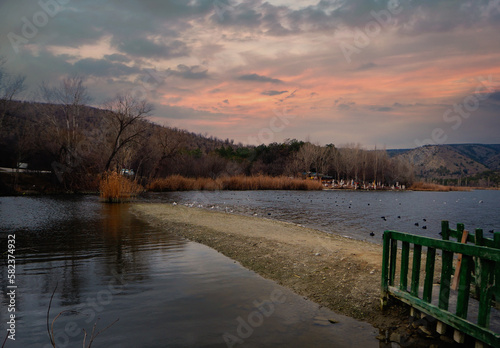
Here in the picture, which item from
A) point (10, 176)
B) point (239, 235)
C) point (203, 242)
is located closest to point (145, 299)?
point (203, 242)

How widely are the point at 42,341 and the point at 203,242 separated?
26.6 feet

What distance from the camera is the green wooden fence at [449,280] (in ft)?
14.1

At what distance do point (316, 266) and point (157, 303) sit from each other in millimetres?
4465

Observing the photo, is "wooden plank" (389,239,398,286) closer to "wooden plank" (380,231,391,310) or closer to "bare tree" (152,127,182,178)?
"wooden plank" (380,231,391,310)

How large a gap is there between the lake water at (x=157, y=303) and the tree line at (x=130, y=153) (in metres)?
35.0

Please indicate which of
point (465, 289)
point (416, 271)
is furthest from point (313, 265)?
point (465, 289)

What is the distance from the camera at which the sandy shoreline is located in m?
6.50

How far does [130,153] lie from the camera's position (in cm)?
4825

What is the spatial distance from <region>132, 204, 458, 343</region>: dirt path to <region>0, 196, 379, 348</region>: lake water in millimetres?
401

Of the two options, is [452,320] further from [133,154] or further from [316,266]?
[133,154]

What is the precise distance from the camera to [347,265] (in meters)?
8.68

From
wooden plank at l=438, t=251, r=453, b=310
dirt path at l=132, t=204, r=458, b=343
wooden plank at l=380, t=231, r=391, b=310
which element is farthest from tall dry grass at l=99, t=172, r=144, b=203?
wooden plank at l=438, t=251, r=453, b=310

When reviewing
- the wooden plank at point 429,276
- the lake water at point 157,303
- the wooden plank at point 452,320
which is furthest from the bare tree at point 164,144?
the wooden plank at point 429,276

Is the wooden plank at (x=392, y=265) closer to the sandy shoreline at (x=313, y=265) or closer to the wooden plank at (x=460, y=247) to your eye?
the wooden plank at (x=460, y=247)
